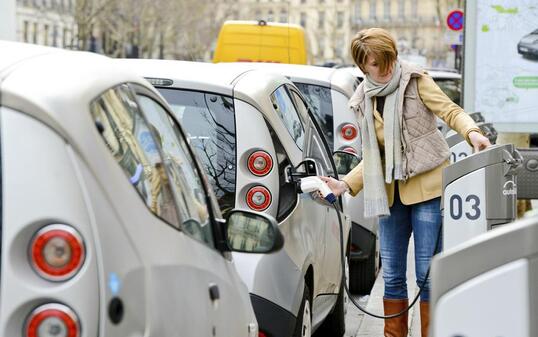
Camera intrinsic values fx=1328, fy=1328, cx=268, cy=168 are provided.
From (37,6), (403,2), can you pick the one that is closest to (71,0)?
(37,6)

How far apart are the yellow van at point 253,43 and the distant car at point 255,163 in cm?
1332

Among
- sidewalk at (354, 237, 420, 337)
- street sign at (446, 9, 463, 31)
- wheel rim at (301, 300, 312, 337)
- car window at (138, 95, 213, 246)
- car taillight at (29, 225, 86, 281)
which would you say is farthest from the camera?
street sign at (446, 9, 463, 31)

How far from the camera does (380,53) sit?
6547 mm

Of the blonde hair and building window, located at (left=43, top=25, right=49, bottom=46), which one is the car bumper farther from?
building window, located at (left=43, top=25, right=49, bottom=46)

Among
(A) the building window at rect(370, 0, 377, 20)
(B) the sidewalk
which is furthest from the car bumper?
(A) the building window at rect(370, 0, 377, 20)

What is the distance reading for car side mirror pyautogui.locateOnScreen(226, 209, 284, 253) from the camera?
4.20 m

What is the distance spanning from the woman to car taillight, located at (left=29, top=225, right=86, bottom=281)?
11.8ft

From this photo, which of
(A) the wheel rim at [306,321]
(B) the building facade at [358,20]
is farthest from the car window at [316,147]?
(B) the building facade at [358,20]

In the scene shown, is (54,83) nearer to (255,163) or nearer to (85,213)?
(85,213)

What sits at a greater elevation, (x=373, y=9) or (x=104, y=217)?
(x=104, y=217)

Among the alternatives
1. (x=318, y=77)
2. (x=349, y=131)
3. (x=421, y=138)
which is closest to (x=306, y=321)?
(x=421, y=138)

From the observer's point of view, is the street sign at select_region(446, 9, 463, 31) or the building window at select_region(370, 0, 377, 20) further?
the building window at select_region(370, 0, 377, 20)

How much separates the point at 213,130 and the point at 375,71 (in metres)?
0.92

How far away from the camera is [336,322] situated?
788 cm
